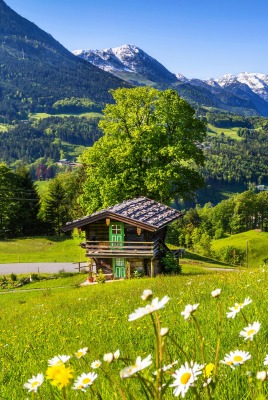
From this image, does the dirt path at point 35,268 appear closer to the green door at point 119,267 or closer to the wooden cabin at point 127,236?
the wooden cabin at point 127,236

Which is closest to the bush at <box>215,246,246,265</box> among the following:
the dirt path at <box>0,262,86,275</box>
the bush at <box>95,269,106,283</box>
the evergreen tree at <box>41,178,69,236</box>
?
the evergreen tree at <box>41,178,69,236</box>

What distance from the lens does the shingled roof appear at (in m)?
31.3

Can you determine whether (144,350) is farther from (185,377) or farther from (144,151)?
(144,151)

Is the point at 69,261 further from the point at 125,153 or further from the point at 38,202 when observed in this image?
the point at 38,202

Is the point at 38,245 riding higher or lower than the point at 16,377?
lower

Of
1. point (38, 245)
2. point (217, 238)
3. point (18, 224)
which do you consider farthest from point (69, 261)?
point (217, 238)

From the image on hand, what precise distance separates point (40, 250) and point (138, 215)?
101ft

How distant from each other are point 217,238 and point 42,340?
12917cm

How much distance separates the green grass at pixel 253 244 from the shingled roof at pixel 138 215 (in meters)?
54.9

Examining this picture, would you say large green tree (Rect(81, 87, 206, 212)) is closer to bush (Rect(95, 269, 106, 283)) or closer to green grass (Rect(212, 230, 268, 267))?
bush (Rect(95, 269, 106, 283))

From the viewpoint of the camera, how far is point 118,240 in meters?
33.8

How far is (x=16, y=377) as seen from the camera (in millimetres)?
4570

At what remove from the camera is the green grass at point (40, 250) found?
5184cm

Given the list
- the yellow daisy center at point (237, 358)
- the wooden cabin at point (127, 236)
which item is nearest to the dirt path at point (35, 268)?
the wooden cabin at point (127, 236)
